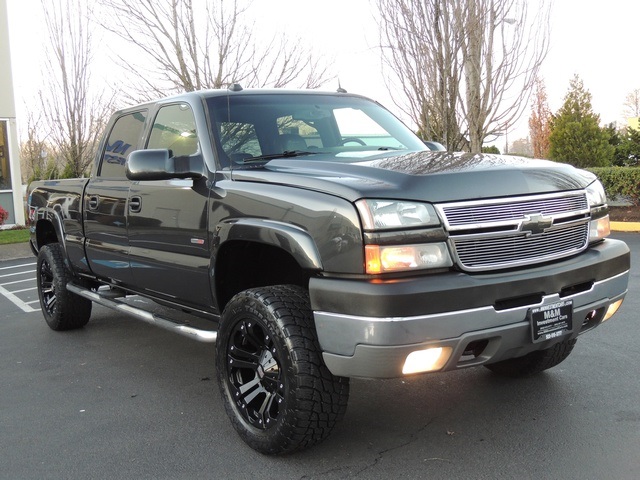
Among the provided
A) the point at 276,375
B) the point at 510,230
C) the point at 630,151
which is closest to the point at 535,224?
the point at 510,230

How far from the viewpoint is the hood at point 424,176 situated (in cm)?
300

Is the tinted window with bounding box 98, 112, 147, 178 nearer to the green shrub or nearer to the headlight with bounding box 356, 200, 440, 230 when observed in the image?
the headlight with bounding box 356, 200, 440, 230

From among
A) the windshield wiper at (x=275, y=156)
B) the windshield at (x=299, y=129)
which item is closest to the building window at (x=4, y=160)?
the windshield at (x=299, y=129)

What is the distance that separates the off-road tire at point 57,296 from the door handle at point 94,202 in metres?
1.05

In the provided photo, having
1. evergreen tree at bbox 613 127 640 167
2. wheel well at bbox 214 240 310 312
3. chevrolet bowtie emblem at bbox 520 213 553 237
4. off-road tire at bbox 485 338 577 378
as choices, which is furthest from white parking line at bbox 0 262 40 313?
evergreen tree at bbox 613 127 640 167

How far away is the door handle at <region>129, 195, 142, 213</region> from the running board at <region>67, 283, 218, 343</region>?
0.70 meters

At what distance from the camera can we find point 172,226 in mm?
4184

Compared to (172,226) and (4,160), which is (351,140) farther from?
(4,160)

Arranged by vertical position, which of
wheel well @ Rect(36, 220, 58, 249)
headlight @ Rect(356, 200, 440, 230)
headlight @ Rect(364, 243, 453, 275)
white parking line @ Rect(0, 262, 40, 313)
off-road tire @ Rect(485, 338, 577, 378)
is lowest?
white parking line @ Rect(0, 262, 40, 313)

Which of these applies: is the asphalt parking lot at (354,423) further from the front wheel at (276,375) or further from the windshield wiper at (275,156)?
the windshield wiper at (275,156)

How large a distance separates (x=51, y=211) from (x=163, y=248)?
2.35 meters

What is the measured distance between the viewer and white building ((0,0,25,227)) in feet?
57.0

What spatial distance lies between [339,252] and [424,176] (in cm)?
52

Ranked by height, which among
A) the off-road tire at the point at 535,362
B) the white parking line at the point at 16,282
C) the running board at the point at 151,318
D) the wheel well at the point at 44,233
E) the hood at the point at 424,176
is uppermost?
the hood at the point at 424,176
